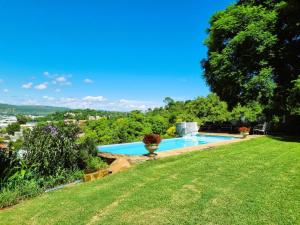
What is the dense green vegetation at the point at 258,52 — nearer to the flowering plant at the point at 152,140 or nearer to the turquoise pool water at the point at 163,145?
the turquoise pool water at the point at 163,145

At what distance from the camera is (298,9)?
1609 cm

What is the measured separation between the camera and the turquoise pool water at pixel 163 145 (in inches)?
619

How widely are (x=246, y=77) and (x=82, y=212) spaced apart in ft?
49.8

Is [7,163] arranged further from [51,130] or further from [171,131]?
[171,131]

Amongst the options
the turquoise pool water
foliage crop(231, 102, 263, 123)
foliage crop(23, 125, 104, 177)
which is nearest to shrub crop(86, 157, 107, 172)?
foliage crop(23, 125, 104, 177)

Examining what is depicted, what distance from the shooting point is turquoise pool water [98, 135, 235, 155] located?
1572cm

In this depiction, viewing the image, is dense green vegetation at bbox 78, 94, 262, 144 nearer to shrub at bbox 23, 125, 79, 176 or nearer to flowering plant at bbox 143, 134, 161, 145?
flowering plant at bbox 143, 134, 161, 145

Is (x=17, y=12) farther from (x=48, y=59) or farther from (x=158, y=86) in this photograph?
(x=158, y=86)

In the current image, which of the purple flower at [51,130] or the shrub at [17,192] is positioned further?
the purple flower at [51,130]

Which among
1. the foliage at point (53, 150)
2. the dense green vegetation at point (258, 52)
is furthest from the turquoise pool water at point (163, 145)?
the foliage at point (53, 150)

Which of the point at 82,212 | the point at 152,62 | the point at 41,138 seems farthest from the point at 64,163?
the point at 152,62

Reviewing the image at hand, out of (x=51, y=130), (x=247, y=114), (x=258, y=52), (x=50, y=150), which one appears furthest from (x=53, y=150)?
(x=247, y=114)

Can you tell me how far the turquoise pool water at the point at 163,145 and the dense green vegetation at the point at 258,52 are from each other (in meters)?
4.01

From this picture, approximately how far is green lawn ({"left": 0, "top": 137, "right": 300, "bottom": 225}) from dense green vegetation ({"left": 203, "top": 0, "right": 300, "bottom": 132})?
9.82 meters
